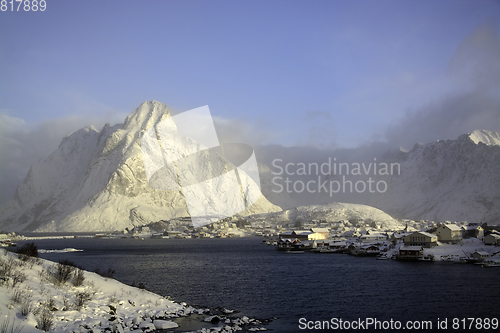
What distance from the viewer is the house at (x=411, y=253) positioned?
59.0 meters

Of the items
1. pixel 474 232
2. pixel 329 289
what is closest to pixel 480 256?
pixel 474 232

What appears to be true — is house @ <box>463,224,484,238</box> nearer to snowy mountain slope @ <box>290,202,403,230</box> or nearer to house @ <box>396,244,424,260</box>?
house @ <box>396,244,424,260</box>

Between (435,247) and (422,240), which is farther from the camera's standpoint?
(422,240)

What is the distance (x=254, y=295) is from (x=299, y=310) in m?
6.03

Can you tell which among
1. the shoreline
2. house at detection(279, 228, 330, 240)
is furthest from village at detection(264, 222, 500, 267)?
the shoreline

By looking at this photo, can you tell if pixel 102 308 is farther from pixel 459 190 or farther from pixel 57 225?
pixel 459 190

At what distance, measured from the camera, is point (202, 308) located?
27062 millimetres

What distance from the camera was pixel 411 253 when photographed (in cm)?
5994

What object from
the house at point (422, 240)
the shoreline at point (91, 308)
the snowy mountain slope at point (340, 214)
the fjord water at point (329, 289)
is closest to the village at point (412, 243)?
the house at point (422, 240)

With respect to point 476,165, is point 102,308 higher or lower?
lower

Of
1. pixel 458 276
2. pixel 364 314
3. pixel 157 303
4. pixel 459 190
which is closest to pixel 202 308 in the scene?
pixel 157 303

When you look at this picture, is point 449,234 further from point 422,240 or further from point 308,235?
point 308,235

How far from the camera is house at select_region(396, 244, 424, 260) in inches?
2324

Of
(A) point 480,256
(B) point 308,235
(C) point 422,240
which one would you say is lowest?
(B) point 308,235
